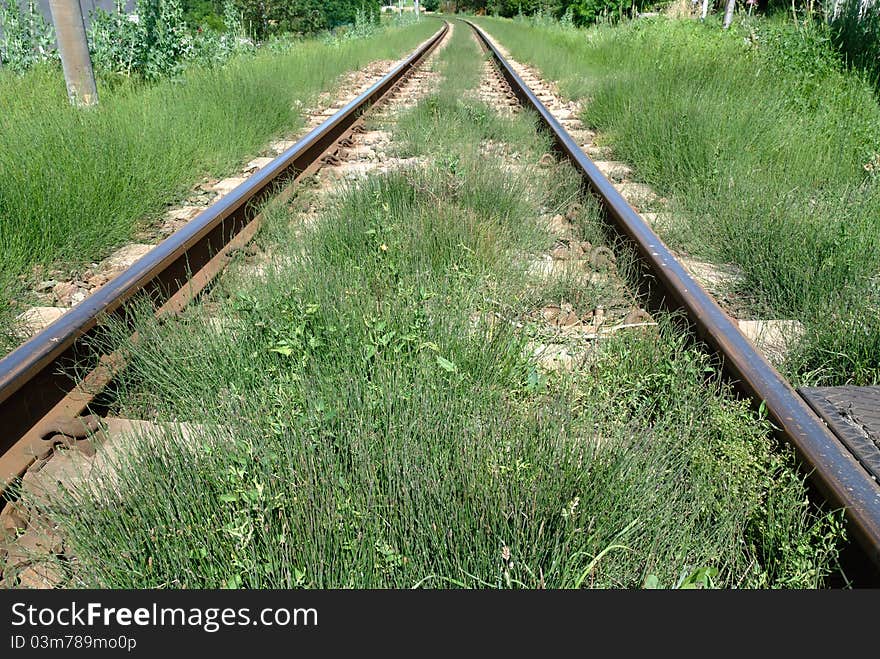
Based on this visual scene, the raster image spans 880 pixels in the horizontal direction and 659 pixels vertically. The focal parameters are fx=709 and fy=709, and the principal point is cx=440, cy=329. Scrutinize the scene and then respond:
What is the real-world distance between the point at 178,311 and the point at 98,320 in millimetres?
479

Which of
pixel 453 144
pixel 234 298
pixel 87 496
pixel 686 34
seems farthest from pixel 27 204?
pixel 686 34

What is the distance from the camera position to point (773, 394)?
7.86ft

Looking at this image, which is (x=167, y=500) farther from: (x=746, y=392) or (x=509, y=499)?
(x=746, y=392)

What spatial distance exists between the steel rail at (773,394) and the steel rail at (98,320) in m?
2.30

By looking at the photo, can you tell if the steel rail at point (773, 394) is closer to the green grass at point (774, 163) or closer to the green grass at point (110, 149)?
the green grass at point (774, 163)

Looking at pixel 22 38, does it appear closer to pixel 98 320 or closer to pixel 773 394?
pixel 98 320

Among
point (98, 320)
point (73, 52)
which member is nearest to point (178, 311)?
point (98, 320)

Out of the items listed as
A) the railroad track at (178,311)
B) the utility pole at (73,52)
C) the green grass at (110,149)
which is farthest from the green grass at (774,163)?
the utility pole at (73,52)

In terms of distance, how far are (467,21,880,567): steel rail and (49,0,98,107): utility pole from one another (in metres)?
5.23

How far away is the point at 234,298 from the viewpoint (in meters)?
3.32

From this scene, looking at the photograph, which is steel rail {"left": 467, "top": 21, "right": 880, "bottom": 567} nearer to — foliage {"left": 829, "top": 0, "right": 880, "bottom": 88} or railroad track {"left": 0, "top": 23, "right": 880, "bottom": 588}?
railroad track {"left": 0, "top": 23, "right": 880, "bottom": 588}

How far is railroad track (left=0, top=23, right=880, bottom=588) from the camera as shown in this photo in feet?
6.63

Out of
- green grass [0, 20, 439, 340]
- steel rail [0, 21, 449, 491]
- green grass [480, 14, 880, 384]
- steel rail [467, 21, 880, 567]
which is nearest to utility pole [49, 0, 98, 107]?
green grass [0, 20, 439, 340]

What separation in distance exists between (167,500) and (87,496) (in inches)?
10.0
